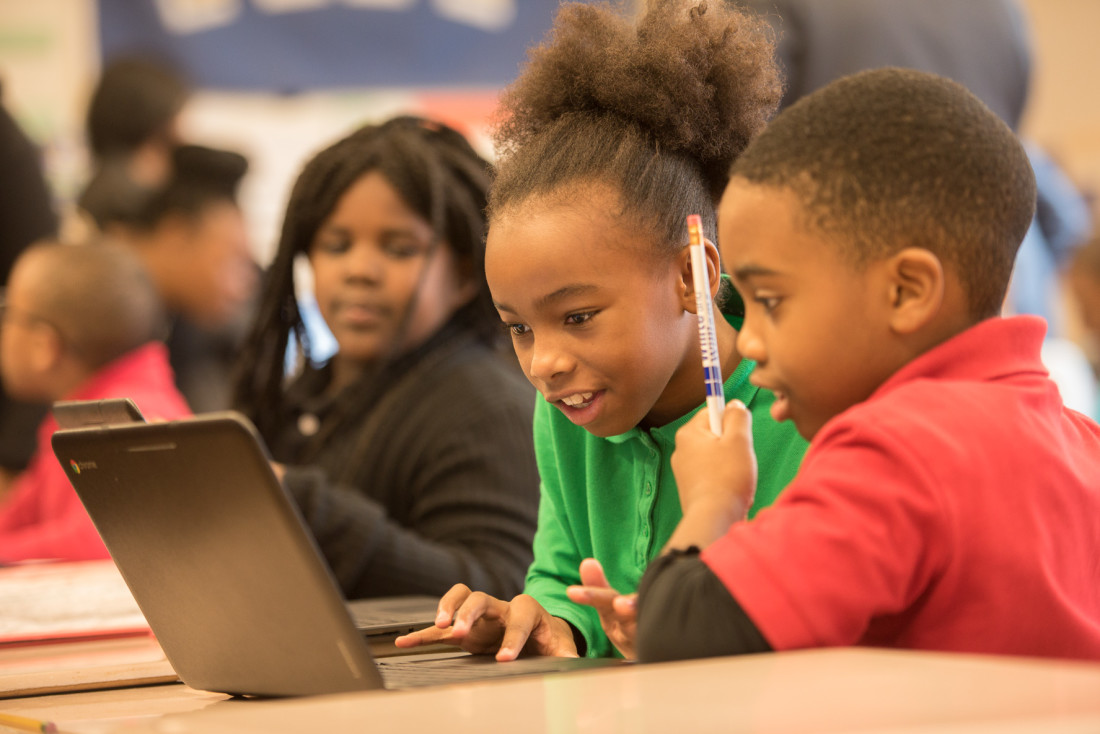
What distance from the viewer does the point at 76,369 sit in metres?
2.24

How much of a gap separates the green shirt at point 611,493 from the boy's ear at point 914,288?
0.31 meters

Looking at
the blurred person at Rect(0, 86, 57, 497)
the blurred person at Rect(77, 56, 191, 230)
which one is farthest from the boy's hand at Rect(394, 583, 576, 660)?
the blurred person at Rect(77, 56, 191, 230)

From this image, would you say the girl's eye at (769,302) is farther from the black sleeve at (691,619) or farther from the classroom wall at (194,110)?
the classroom wall at (194,110)

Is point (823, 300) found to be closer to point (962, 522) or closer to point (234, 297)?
point (962, 522)

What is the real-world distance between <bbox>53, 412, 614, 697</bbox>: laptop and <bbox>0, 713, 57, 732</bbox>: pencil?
115 mm

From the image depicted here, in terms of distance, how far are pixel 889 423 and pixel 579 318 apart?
40 centimetres

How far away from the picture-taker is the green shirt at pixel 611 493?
40.5 inches

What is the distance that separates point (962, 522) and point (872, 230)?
186mm

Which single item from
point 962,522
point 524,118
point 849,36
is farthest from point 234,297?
point 962,522

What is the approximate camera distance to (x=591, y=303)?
100cm

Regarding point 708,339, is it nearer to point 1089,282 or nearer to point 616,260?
point 616,260

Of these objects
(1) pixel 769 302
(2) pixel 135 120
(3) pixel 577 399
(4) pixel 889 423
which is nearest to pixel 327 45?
(2) pixel 135 120

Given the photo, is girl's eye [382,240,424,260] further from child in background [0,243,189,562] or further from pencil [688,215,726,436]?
pencil [688,215,726,436]

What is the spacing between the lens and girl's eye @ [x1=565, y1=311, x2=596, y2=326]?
1004 mm
